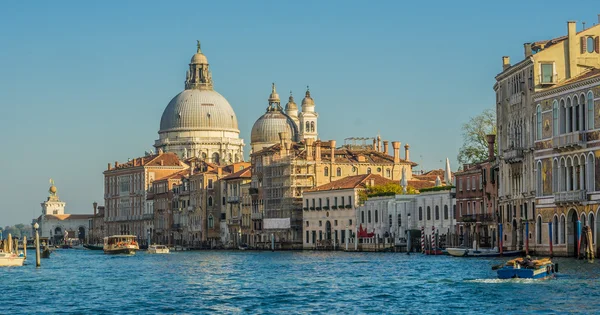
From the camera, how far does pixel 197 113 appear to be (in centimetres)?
16425

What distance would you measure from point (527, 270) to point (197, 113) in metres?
120

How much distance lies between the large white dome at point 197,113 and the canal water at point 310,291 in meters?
99.9

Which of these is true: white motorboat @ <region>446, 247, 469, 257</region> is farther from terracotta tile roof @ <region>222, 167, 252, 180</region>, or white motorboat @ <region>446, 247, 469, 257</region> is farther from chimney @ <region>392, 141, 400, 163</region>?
terracotta tile roof @ <region>222, 167, 252, 180</region>

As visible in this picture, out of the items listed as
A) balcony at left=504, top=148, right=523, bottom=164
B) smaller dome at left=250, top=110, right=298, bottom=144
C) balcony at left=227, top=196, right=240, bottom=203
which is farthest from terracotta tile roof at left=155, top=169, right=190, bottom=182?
balcony at left=504, top=148, right=523, bottom=164

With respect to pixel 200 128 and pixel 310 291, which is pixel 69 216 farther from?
pixel 310 291

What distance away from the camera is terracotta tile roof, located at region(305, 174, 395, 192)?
98.6 meters

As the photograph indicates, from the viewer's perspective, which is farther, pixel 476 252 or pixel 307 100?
pixel 307 100

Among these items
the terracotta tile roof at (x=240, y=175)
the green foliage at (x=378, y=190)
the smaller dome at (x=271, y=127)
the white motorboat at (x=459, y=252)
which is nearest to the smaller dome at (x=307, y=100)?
the smaller dome at (x=271, y=127)

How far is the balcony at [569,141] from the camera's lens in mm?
61603

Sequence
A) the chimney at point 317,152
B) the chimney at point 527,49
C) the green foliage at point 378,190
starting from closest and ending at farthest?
1. the chimney at point 527,49
2. the green foliage at point 378,190
3. the chimney at point 317,152

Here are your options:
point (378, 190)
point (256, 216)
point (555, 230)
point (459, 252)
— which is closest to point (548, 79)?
point (555, 230)

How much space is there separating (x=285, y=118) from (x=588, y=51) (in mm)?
90896

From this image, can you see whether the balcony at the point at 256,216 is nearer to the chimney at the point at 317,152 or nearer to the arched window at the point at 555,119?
the chimney at the point at 317,152

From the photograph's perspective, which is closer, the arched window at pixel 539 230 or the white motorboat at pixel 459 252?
the arched window at pixel 539 230
